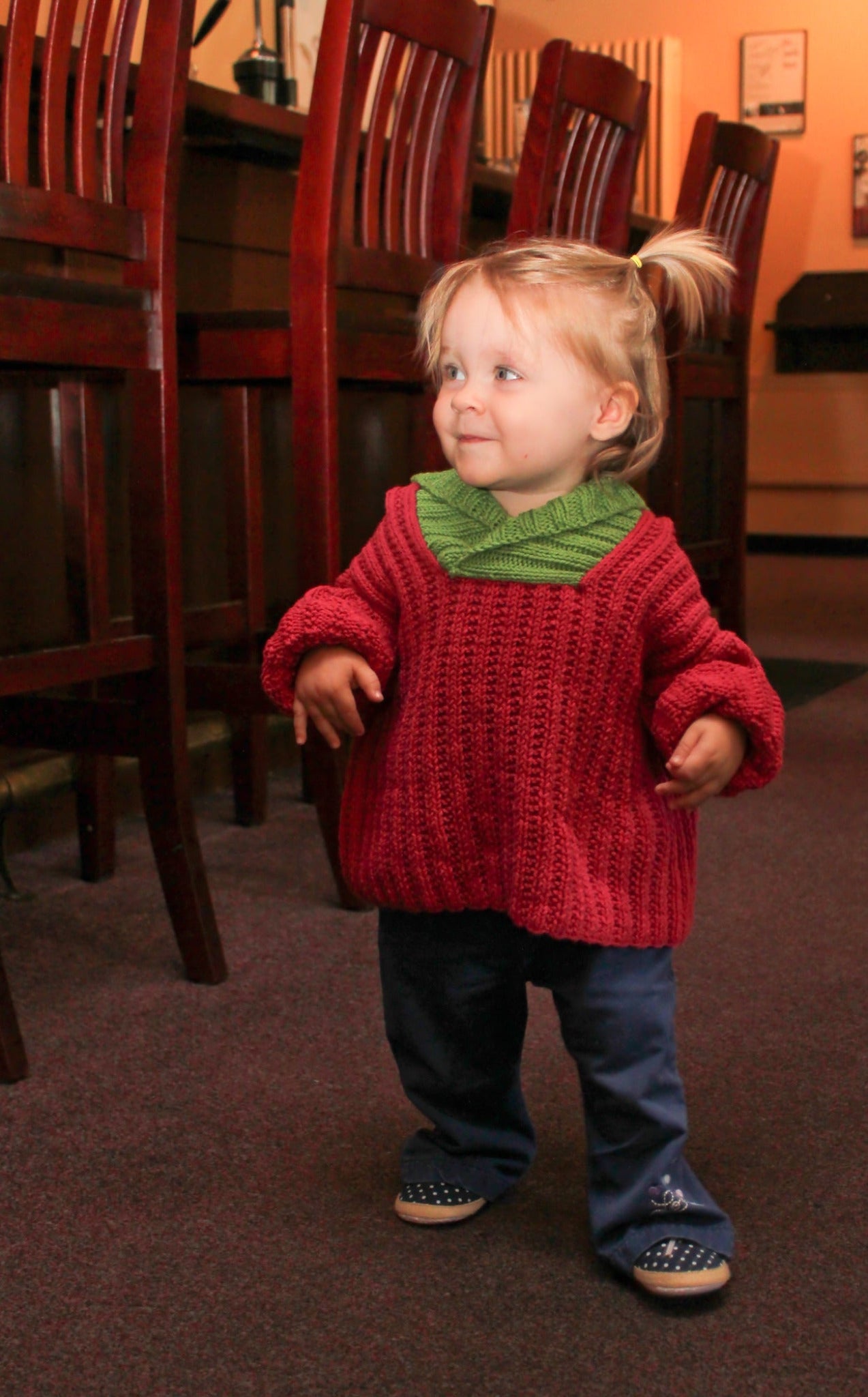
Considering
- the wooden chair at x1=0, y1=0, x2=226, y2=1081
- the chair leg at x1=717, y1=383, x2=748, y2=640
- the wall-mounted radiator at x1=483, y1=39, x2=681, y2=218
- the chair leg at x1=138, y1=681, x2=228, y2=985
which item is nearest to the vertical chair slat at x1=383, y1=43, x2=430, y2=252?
the wooden chair at x1=0, y1=0, x2=226, y2=1081

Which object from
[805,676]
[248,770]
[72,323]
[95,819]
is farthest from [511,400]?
[805,676]

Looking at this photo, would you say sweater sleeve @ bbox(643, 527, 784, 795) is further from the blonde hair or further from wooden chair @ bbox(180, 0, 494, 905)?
wooden chair @ bbox(180, 0, 494, 905)

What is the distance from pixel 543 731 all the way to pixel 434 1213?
0.33 meters

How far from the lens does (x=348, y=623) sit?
0.91 metres

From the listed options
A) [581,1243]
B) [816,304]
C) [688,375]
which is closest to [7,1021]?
[581,1243]

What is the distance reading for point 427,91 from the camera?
1.67 metres

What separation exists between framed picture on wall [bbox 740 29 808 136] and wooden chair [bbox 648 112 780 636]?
314 cm

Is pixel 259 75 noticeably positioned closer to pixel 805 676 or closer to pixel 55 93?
pixel 55 93

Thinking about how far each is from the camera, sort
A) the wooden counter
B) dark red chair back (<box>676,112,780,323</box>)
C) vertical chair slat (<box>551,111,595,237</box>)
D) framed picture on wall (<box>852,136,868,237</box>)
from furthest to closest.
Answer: framed picture on wall (<box>852,136,868,237</box>) < dark red chair back (<box>676,112,780,323</box>) < vertical chair slat (<box>551,111,595,237</box>) < the wooden counter

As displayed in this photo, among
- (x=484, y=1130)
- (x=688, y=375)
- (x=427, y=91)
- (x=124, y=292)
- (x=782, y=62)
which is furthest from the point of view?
(x=782, y=62)

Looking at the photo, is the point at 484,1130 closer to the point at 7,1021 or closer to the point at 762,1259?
the point at 762,1259

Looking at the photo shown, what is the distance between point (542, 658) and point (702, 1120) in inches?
16.8

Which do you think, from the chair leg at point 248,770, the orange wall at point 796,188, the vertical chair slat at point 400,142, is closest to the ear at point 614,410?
the vertical chair slat at point 400,142

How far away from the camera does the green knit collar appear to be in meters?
0.91
